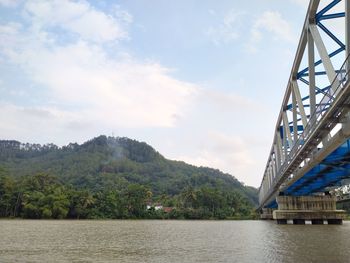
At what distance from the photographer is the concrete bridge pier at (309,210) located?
58.0 meters

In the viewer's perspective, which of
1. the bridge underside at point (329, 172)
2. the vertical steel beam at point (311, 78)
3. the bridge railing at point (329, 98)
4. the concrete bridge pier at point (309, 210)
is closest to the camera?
the bridge railing at point (329, 98)

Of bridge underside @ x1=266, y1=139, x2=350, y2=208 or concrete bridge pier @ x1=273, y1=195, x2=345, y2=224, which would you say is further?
concrete bridge pier @ x1=273, y1=195, x2=345, y2=224

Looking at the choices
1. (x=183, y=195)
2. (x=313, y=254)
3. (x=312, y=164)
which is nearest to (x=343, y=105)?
(x=313, y=254)

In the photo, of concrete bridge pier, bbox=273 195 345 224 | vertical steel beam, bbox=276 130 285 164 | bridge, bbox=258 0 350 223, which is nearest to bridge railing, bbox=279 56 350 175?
bridge, bbox=258 0 350 223

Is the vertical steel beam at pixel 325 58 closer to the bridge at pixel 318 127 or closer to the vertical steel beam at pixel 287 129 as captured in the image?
the bridge at pixel 318 127

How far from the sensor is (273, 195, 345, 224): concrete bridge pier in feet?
190

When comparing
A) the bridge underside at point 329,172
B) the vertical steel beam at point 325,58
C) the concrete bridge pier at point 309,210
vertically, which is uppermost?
the vertical steel beam at point 325,58

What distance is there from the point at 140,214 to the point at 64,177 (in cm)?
8956

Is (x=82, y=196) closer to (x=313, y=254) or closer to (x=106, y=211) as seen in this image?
(x=106, y=211)

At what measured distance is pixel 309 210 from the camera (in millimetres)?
58812

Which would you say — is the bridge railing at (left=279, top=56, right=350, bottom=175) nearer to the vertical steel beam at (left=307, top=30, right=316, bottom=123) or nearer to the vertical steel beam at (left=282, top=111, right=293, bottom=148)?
the vertical steel beam at (left=307, top=30, right=316, bottom=123)

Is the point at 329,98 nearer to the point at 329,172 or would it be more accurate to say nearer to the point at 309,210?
the point at 329,172

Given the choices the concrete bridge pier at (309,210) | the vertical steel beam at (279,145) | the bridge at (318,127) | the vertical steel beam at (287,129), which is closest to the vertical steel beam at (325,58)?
the bridge at (318,127)

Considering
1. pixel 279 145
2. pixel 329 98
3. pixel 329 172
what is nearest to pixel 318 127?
pixel 329 98
